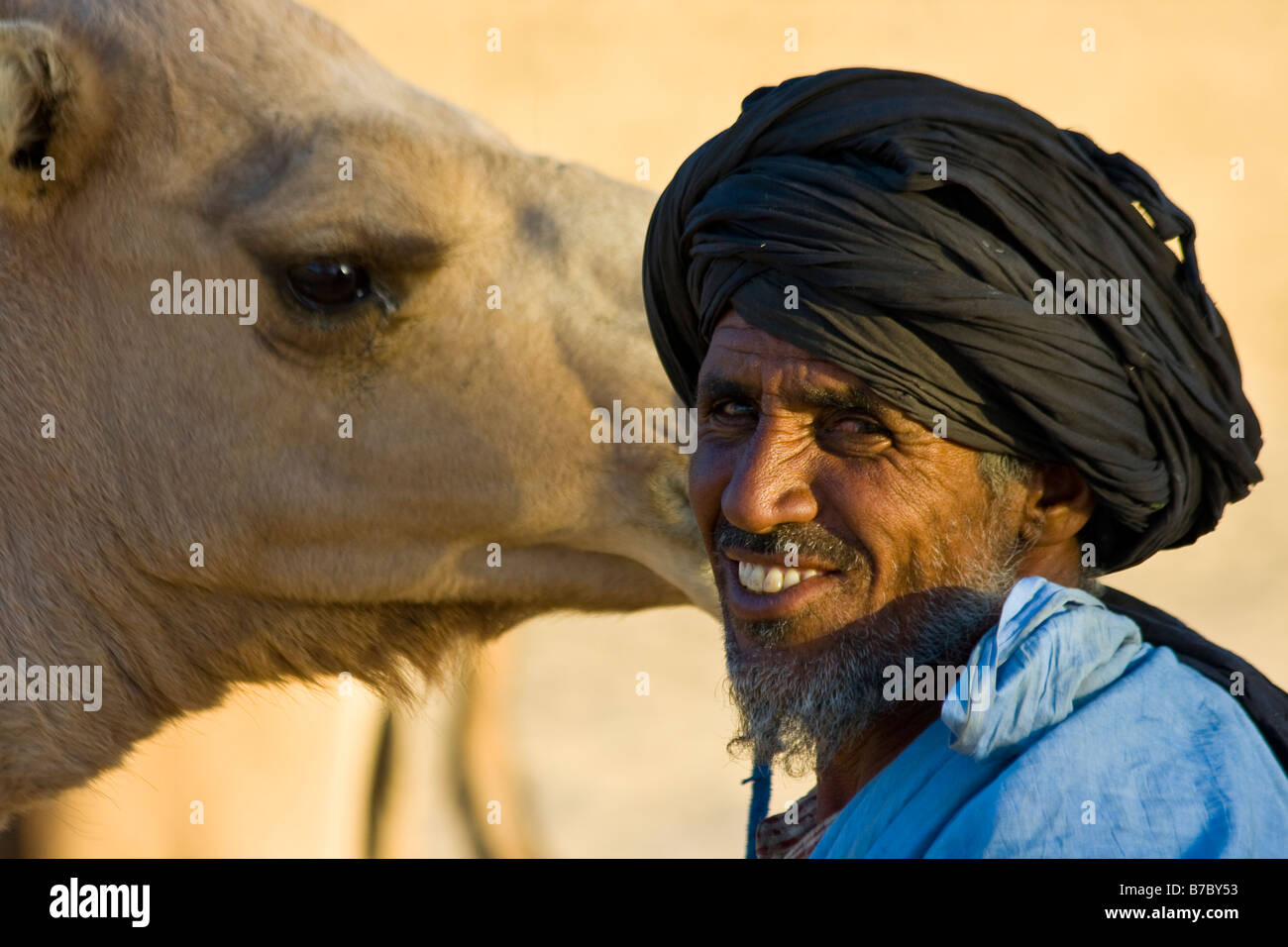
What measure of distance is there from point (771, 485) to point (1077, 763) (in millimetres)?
548

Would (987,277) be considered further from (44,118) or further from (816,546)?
(44,118)

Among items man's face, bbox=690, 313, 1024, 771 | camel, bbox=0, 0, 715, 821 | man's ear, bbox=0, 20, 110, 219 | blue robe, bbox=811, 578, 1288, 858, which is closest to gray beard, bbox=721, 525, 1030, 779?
man's face, bbox=690, 313, 1024, 771

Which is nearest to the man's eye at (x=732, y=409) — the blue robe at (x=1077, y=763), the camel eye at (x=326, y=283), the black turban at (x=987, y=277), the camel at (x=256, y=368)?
the black turban at (x=987, y=277)

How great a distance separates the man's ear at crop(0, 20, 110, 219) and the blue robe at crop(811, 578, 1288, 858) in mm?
1899

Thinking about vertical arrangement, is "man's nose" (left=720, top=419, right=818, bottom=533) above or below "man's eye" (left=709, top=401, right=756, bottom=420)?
below

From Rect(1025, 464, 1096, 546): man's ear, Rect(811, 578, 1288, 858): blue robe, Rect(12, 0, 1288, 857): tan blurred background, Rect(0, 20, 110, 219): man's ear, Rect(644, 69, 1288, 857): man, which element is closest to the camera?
Rect(811, 578, 1288, 858): blue robe

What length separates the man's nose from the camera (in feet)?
6.73

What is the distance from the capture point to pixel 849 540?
2068mm

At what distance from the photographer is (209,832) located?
404cm

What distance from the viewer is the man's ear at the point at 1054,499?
6.97 feet

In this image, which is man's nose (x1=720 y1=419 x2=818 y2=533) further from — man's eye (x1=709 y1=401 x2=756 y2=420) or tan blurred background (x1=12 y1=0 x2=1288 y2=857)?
tan blurred background (x1=12 y1=0 x2=1288 y2=857)

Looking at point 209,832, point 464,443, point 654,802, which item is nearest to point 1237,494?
point 464,443

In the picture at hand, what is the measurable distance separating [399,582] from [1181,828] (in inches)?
66.6
